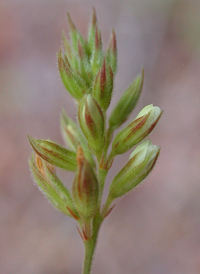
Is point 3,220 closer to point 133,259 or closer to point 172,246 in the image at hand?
point 133,259

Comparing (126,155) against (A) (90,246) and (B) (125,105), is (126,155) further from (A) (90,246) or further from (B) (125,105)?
(A) (90,246)

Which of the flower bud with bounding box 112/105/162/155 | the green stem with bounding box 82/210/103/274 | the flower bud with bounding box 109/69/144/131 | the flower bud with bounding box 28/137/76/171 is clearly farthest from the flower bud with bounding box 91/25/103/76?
the green stem with bounding box 82/210/103/274

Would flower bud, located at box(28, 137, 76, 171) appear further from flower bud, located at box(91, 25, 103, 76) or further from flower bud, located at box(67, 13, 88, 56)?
flower bud, located at box(67, 13, 88, 56)

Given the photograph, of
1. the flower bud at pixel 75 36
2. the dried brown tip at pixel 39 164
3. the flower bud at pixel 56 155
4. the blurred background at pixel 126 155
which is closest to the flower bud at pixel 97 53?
the flower bud at pixel 75 36

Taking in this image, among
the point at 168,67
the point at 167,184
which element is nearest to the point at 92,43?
the point at 167,184

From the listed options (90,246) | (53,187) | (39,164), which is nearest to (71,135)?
(39,164)
